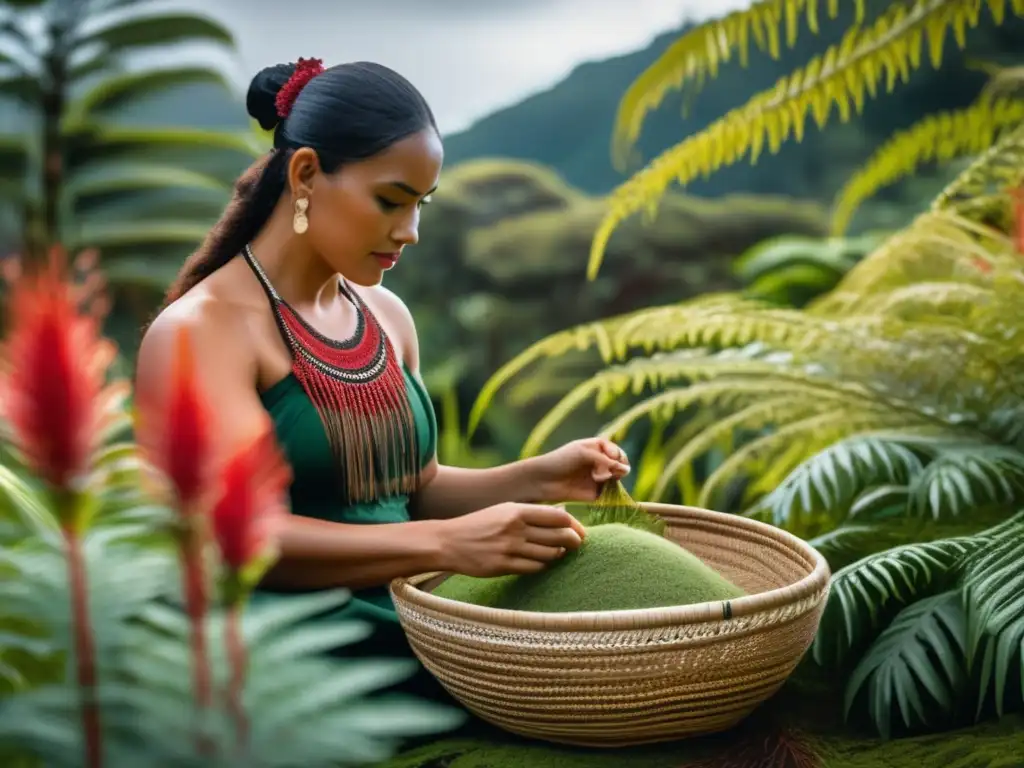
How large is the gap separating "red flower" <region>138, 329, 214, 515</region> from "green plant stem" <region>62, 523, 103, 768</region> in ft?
0.18

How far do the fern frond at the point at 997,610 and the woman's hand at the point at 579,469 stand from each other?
406 millimetres

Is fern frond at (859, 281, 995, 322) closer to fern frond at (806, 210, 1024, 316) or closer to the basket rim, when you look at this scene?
fern frond at (806, 210, 1024, 316)

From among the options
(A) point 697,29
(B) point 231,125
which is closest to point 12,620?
(A) point 697,29

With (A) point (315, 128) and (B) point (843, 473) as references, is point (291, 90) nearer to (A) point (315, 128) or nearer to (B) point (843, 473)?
(A) point (315, 128)

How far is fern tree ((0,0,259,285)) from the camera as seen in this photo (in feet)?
11.8

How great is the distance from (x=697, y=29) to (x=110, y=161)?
2.52 meters

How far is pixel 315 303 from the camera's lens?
1288 mm

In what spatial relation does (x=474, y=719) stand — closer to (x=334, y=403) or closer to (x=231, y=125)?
(x=334, y=403)

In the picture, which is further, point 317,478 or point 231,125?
point 231,125

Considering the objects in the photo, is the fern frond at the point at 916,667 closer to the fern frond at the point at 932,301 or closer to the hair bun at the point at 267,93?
the fern frond at the point at 932,301

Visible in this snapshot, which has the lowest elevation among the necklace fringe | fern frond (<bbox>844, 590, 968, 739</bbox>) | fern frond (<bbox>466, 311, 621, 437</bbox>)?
fern frond (<bbox>844, 590, 968, 739</bbox>)

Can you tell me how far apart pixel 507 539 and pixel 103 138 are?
10.4 feet

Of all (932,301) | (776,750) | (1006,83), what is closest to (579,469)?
(776,750)

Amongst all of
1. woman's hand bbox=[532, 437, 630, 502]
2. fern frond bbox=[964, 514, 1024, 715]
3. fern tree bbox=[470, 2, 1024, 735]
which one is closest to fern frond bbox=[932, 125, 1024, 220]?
fern tree bbox=[470, 2, 1024, 735]
